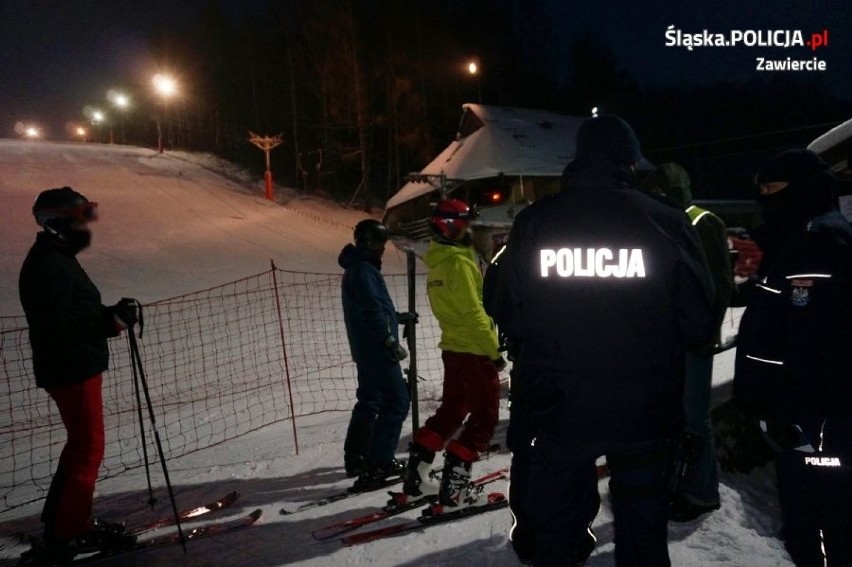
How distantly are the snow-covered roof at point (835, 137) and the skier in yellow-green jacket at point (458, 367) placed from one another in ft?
12.7

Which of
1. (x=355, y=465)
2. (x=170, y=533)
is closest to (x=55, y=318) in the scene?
(x=170, y=533)

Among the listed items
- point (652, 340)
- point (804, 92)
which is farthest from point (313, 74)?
point (652, 340)

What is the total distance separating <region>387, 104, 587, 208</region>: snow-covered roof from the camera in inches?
976

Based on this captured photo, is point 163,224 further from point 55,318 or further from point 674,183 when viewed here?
point 674,183

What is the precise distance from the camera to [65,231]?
3.32 m

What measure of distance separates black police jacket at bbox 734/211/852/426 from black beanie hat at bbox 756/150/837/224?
8cm

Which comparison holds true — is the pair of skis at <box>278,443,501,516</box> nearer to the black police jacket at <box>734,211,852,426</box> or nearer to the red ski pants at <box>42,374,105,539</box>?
the red ski pants at <box>42,374,105,539</box>

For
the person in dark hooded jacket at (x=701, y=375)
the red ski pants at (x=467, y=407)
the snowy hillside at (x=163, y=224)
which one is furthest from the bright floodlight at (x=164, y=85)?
the person in dark hooded jacket at (x=701, y=375)

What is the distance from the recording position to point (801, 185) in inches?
88.0

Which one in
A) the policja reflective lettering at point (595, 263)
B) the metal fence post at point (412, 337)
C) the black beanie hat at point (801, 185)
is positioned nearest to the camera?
the policja reflective lettering at point (595, 263)

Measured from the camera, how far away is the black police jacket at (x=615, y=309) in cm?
191

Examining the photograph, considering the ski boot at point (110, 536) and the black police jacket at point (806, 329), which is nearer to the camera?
the black police jacket at point (806, 329)

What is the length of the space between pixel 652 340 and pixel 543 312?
397 millimetres

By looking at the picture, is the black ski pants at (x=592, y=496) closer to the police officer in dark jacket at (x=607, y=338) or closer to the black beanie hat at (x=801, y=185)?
the police officer in dark jacket at (x=607, y=338)
